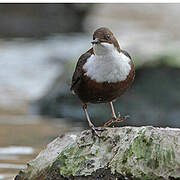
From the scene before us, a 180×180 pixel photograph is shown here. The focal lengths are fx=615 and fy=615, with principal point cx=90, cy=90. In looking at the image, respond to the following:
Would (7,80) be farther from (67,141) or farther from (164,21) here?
(164,21)

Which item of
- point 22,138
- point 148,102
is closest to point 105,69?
point 22,138

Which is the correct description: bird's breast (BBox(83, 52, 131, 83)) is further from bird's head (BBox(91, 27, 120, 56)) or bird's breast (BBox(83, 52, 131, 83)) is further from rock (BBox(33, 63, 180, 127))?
rock (BBox(33, 63, 180, 127))

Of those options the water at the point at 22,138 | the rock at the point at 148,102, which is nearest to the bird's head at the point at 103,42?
the water at the point at 22,138

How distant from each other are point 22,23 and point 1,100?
9.13 m

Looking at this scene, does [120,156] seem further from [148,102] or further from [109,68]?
[148,102]

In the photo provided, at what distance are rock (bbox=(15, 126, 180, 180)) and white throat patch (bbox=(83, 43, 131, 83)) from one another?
0.41m

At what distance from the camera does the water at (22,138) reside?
640 centimetres

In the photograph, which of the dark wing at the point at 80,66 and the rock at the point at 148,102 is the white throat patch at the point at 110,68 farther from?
the rock at the point at 148,102

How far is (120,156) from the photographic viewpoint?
4.22 metres

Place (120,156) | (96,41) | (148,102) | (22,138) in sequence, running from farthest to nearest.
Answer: (148,102) → (22,138) → (96,41) → (120,156)

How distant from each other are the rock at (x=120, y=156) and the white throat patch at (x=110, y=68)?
16.3 inches

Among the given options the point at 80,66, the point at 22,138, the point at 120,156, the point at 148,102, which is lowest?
the point at 148,102

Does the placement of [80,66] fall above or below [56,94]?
above

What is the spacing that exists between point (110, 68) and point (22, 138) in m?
3.58
